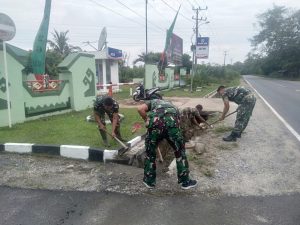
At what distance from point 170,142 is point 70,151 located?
2393mm

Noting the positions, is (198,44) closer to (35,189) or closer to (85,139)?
(85,139)

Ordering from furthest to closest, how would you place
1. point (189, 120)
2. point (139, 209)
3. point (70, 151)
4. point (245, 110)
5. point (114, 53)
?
1. point (114, 53)
2. point (189, 120)
3. point (245, 110)
4. point (70, 151)
5. point (139, 209)

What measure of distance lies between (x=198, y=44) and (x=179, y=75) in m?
7.61

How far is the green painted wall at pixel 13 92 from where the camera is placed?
29.6 feet

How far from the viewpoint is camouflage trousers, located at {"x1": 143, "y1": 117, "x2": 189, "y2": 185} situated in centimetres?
446

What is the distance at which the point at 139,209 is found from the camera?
3.96 meters

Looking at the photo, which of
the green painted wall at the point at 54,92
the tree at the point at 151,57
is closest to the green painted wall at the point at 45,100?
the green painted wall at the point at 54,92

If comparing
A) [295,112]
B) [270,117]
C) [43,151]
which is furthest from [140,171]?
[295,112]

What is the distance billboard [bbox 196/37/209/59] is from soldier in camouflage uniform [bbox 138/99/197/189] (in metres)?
20.5

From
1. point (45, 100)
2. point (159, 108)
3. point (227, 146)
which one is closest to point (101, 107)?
point (159, 108)

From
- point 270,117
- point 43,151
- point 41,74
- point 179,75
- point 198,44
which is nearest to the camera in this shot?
point 43,151

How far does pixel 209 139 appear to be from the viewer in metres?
7.80

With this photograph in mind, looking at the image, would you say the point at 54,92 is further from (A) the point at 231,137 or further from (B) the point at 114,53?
(B) the point at 114,53

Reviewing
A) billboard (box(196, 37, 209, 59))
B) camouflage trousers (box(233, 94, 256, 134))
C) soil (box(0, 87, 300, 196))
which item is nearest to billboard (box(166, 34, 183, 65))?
billboard (box(196, 37, 209, 59))
